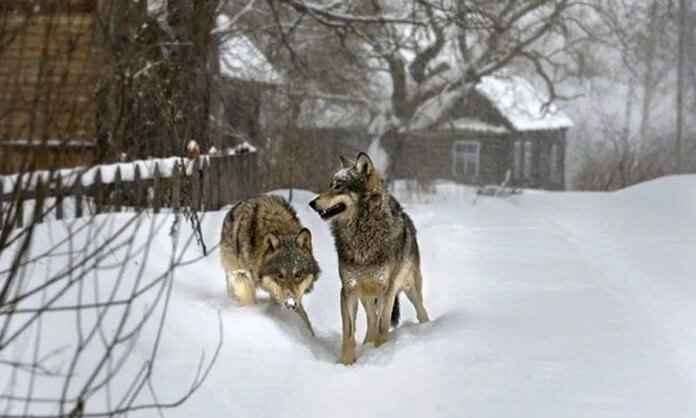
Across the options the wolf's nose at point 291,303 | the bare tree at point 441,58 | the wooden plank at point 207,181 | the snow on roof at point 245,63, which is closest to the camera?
the wolf's nose at point 291,303

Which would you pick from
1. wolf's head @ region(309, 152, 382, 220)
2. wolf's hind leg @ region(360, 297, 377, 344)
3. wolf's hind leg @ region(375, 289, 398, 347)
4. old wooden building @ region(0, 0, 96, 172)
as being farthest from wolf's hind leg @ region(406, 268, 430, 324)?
old wooden building @ region(0, 0, 96, 172)

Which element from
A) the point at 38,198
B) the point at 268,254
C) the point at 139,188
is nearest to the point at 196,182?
the point at 139,188

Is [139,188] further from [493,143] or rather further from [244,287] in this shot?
[493,143]

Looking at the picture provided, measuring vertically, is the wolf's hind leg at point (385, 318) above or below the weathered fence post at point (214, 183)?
below

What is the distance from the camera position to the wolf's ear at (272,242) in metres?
9.20

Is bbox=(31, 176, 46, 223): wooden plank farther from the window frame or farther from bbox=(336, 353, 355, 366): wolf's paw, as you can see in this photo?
the window frame

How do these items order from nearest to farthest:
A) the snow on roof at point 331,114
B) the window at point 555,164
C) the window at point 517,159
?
the snow on roof at point 331,114 → the window at point 517,159 → the window at point 555,164

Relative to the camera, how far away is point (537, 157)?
57281mm

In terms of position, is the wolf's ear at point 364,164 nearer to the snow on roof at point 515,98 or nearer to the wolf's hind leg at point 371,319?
the wolf's hind leg at point 371,319

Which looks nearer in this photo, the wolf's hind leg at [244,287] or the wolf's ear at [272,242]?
the wolf's ear at [272,242]

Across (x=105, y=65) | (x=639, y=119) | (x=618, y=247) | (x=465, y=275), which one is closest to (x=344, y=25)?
(x=618, y=247)

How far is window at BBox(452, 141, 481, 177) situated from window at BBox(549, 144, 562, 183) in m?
4.49

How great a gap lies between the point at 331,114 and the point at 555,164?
66.0ft

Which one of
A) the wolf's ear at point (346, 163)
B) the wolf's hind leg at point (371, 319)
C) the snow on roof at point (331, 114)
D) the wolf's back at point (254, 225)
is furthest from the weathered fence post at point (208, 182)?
the snow on roof at point (331, 114)
